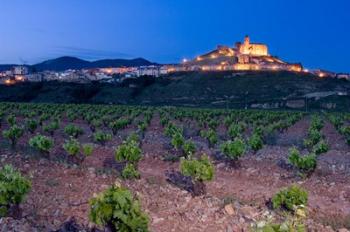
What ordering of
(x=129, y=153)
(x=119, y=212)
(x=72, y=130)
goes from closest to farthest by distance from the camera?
(x=119, y=212) < (x=129, y=153) < (x=72, y=130)

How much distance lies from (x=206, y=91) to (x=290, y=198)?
276ft

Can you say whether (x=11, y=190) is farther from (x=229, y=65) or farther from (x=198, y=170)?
(x=229, y=65)

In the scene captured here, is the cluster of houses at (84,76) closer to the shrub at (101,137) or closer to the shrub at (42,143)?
the shrub at (101,137)

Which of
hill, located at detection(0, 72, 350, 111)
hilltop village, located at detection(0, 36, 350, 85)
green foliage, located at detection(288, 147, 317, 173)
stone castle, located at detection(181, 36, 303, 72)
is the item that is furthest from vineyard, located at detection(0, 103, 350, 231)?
stone castle, located at detection(181, 36, 303, 72)

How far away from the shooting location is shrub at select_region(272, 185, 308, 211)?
40.4ft

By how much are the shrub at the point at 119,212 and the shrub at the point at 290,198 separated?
4873mm

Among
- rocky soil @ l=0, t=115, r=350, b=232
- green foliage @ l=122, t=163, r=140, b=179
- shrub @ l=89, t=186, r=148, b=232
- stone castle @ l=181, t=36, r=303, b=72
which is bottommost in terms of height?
rocky soil @ l=0, t=115, r=350, b=232

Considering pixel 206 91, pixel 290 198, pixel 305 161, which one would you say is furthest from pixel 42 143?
pixel 206 91

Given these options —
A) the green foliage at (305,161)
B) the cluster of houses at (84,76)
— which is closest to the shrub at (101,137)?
the green foliage at (305,161)

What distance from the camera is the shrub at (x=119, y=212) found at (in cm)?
850

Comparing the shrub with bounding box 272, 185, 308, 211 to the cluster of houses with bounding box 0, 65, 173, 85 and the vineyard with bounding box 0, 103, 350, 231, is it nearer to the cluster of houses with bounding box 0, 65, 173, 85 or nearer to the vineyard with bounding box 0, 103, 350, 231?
the vineyard with bounding box 0, 103, 350, 231

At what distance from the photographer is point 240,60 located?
437 ft

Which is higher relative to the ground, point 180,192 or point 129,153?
point 129,153

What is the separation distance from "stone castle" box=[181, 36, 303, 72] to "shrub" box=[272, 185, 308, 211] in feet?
364
